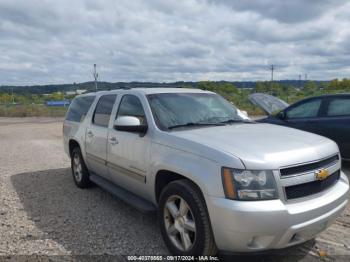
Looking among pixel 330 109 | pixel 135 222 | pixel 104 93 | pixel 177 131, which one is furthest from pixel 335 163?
pixel 330 109

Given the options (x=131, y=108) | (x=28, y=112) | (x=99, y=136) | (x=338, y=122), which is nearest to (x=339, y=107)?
(x=338, y=122)

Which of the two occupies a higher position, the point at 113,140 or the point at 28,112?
the point at 113,140

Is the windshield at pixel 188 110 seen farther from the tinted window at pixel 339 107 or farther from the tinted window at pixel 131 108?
the tinted window at pixel 339 107

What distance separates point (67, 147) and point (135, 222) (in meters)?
2.83

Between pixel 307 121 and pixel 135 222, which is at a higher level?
pixel 307 121

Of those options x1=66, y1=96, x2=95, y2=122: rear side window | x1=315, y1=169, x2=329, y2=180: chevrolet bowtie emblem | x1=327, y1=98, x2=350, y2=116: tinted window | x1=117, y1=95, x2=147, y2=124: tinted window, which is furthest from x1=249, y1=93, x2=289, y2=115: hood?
x1=315, y1=169, x2=329, y2=180: chevrolet bowtie emblem

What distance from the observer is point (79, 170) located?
591cm

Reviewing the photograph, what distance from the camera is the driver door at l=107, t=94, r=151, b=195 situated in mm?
3799

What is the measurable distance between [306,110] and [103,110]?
15.8 ft

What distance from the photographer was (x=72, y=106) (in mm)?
6566

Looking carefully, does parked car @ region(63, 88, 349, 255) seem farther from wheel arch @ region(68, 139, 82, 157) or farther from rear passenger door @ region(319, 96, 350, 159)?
rear passenger door @ region(319, 96, 350, 159)

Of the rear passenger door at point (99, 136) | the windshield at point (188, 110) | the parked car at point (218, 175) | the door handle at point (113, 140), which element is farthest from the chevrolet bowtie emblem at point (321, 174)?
the rear passenger door at point (99, 136)

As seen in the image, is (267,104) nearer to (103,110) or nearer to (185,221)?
(103,110)

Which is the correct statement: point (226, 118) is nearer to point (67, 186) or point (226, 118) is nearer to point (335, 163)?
point (335, 163)
